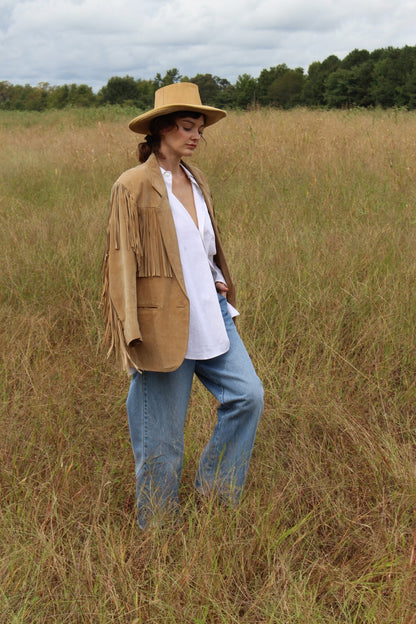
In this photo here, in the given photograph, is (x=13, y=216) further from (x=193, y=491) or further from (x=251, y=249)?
(x=193, y=491)

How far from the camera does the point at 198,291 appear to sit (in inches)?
86.9

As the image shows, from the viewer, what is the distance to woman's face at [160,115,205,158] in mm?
2193

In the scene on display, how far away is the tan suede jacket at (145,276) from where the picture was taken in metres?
2.06

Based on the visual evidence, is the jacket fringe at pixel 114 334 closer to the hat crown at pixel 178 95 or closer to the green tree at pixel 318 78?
the hat crown at pixel 178 95

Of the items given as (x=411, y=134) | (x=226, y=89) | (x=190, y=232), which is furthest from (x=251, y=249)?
(x=226, y=89)

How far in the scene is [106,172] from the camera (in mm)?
7062

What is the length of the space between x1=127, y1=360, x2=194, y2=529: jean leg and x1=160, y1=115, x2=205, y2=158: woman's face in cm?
78

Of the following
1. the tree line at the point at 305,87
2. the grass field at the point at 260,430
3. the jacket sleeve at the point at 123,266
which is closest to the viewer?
the grass field at the point at 260,430

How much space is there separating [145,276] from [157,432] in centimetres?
58

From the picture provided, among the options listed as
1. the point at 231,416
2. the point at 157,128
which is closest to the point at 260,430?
the point at 231,416

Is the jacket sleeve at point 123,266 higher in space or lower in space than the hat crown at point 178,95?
lower

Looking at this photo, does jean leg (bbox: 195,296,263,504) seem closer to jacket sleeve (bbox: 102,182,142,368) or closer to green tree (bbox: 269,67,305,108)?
jacket sleeve (bbox: 102,182,142,368)

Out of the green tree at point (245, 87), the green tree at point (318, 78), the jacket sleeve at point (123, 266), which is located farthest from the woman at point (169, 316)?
the green tree at point (245, 87)

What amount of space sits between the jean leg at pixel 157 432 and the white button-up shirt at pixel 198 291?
98 millimetres
